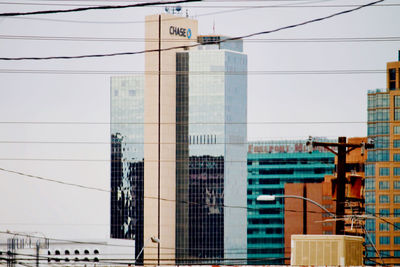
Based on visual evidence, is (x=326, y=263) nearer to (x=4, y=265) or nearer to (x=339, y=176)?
(x=339, y=176)

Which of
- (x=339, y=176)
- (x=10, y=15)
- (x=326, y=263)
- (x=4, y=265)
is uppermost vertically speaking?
(x=10, y=15)

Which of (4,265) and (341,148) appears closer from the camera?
(341,148)

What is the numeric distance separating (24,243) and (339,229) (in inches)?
5985

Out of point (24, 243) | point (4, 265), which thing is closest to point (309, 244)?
point (4, 265)

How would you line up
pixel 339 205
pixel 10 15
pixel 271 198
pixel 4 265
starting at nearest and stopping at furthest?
pixel 10 15 < pixel 271 198 < pixel 339 205 < pixel 4 265

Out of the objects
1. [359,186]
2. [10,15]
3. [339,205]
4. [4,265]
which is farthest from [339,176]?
[4,265]

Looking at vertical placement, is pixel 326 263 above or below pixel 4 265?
above

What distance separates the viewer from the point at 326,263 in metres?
37.1

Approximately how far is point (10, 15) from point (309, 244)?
18292 millimetres

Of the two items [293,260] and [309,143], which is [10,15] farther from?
[309,143]

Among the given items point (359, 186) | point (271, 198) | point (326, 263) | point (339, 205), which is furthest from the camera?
point (359, 186)

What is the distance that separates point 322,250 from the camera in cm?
3688

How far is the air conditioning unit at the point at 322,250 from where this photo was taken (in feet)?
121

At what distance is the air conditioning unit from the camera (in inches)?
1449
